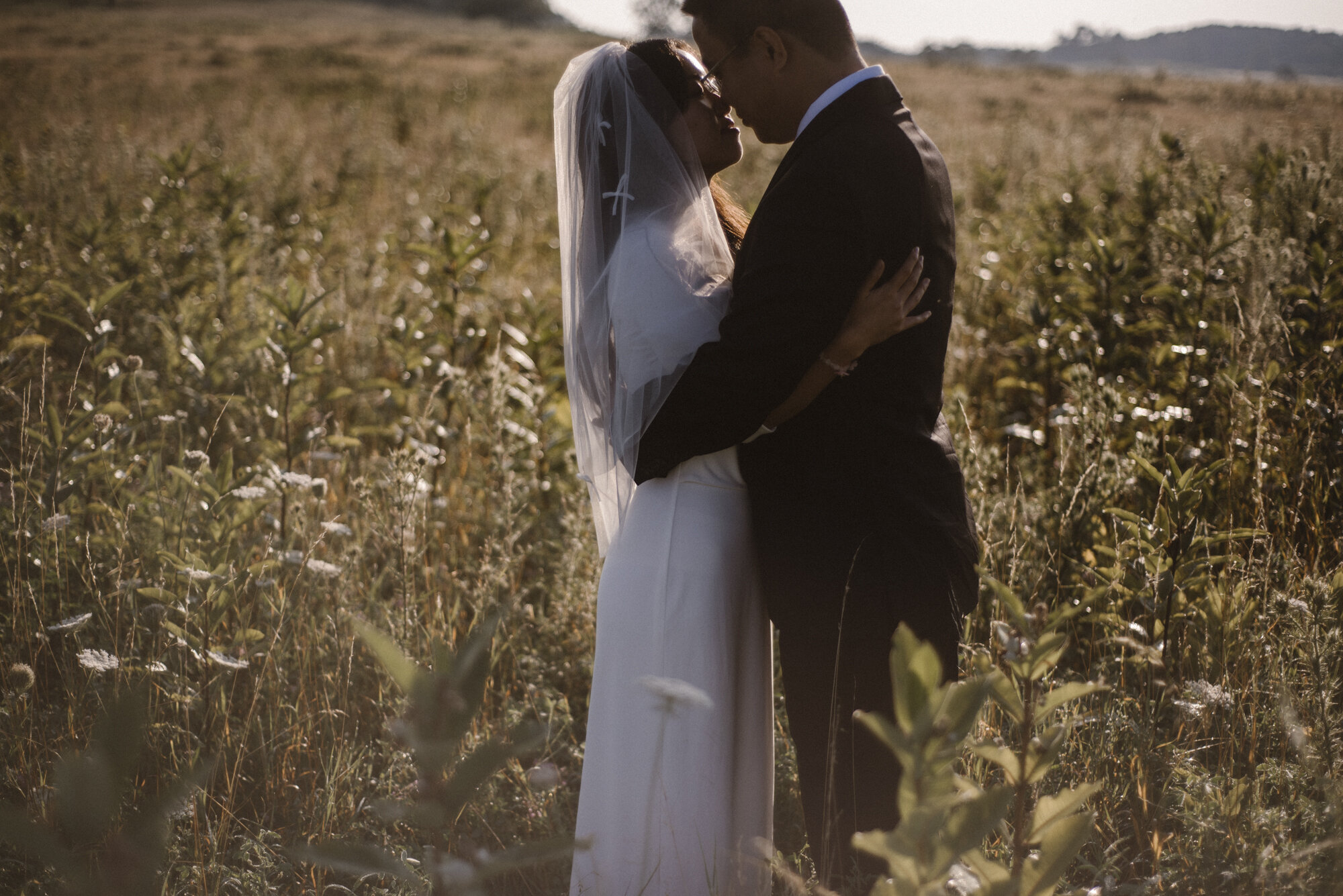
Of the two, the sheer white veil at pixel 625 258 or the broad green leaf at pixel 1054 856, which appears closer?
the broad green leaf at pixel 1054 856

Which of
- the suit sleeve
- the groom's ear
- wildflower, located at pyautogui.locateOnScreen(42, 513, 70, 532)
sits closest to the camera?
the suit sleeve

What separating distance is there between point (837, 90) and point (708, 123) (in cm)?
37

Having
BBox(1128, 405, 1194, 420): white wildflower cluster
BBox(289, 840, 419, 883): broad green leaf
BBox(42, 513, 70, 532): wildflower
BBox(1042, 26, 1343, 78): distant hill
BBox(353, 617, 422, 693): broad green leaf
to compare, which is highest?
BBox(1042, 26, 1343, 78): distant hill

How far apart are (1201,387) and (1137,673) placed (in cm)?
124

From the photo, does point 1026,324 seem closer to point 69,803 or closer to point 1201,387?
point 1201,387

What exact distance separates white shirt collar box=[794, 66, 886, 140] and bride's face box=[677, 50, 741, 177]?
25 centimetres

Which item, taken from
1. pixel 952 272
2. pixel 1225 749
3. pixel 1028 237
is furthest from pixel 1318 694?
pixel 1028 237

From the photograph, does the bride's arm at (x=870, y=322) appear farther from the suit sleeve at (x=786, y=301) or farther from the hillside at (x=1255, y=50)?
the hillside at (x=1255, y=50)

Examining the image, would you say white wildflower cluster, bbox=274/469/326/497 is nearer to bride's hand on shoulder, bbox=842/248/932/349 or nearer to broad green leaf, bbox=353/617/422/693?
bride's hand on shoulder, bbox=842/248/932/349

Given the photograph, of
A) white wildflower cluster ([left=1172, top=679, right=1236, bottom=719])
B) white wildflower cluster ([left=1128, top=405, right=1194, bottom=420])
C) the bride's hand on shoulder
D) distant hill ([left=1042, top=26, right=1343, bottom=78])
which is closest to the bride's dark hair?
the bride's hand on shoulder

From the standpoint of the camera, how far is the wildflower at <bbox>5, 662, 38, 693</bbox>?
6.18 ft

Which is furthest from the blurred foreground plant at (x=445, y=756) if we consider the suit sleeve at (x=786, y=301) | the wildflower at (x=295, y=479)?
the wildflower at (x=295, y=479)

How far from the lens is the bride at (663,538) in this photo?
1.79 metres

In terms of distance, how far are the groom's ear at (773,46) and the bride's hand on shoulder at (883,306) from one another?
0.48 m
